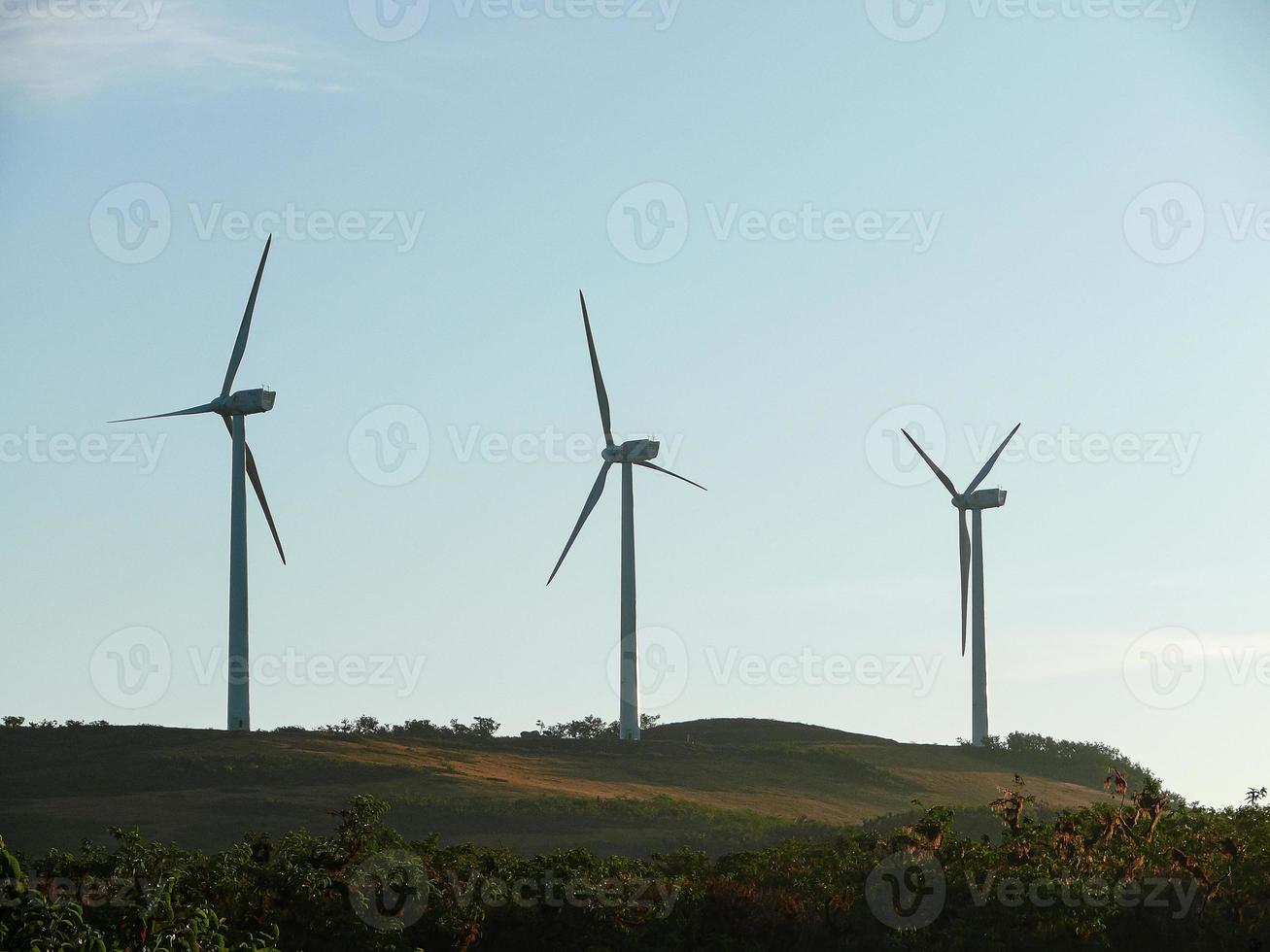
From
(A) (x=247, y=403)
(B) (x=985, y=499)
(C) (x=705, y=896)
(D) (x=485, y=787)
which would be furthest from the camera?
(B) (x=985, y=499)

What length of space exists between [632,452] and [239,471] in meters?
21.8

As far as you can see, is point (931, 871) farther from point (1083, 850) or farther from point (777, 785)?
point (777, 785)

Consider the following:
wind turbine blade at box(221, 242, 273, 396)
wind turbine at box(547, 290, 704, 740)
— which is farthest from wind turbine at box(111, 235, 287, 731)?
wind turbine at box(547, 290, 704, 740)

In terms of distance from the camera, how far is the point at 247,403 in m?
86.8

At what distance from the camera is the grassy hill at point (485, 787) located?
217 feet

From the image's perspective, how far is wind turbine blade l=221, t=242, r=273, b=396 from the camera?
84125 millimetres

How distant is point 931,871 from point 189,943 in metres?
17.3

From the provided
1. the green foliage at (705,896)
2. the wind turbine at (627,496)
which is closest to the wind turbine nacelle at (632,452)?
the wind turbine at (627,496)

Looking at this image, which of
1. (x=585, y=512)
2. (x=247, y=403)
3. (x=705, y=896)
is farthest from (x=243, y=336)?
(x=705, y=896)

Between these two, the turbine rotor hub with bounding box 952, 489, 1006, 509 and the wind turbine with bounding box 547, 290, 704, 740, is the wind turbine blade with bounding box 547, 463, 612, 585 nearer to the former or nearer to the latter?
the wind turbine with bounding box 547, 290, 704, 740

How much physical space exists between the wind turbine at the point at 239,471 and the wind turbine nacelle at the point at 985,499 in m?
46.2

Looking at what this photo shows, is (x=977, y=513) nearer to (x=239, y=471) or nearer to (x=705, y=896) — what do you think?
(x=239, y=471)

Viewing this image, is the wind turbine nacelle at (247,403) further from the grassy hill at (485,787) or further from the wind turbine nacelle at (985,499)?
the wind turbine nacelle at (985,499)

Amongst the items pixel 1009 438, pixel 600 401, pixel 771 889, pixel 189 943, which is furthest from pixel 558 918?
pixel 1009 438
